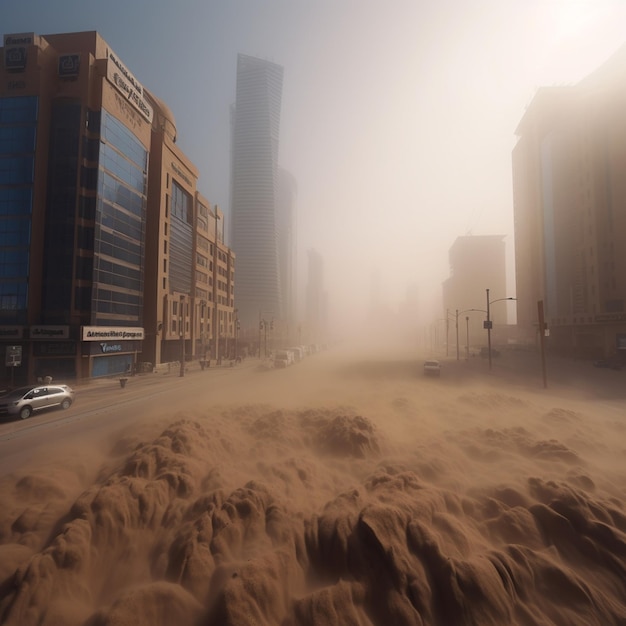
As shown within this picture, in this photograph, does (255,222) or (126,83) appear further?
(255,222)

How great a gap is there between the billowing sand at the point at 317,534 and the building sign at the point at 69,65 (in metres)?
43.9

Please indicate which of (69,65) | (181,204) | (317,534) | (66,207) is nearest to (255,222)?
(181,204)

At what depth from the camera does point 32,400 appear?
19.4m

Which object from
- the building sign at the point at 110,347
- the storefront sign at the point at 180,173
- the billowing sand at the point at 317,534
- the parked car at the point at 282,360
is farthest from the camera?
the storefront sign at the point at 180,173

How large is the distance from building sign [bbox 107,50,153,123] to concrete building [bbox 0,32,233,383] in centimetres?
19

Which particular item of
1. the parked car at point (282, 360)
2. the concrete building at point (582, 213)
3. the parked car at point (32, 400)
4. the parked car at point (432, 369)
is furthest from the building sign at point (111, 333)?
the concrete building at point (582, 213)

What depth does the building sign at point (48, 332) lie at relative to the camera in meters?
34.2

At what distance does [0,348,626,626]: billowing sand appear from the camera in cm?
629

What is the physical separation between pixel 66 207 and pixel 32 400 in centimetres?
2591

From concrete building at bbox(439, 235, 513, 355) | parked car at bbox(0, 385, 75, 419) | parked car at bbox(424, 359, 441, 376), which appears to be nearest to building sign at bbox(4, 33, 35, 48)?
parked car at bbox(0, 385, 75, 419)

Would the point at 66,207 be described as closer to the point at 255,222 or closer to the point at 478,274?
the point at 255,222

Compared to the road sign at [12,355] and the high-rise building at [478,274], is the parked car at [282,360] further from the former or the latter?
the high-rise building at [478,274]

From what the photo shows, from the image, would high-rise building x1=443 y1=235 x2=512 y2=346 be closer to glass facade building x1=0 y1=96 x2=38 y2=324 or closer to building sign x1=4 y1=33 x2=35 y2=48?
glass facade building x1=0 y1=96 x2=38 y2=324

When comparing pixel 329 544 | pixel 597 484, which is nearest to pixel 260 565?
pixel 329 544
